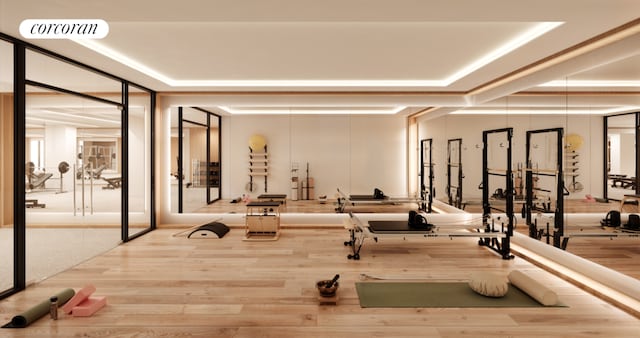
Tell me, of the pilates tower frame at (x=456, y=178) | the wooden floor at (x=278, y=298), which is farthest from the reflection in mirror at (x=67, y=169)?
the pilates tower frame at (x=456, y=178)

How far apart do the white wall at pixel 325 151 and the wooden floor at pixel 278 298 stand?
8.42 ft

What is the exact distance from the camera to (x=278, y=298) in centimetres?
319

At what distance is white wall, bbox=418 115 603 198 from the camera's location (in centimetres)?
455

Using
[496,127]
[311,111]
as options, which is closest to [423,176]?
[496,127]

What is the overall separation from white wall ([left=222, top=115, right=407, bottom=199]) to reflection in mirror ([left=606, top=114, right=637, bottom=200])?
3.80m

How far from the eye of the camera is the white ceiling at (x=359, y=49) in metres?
2.68

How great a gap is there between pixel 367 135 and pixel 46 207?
6.32 m

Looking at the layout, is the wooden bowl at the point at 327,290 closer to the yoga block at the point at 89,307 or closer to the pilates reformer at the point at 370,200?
the yoga block at the point at 89,307

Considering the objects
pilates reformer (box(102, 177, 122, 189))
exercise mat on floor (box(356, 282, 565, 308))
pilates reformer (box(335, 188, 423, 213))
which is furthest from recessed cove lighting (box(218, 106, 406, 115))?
exercise mat on floor (box(356, 282, 565, 308))

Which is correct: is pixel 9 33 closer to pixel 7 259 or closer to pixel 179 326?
pixel 7 259

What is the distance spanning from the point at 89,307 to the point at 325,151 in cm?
508

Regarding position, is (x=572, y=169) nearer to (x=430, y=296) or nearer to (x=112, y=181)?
(x=430, y=296)

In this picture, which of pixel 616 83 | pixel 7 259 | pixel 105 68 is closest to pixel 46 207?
pixel 7 259

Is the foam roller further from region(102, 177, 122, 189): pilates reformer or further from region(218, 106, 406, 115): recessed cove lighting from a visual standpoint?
region(218, 106, 406, 115): recessed cove lighting
